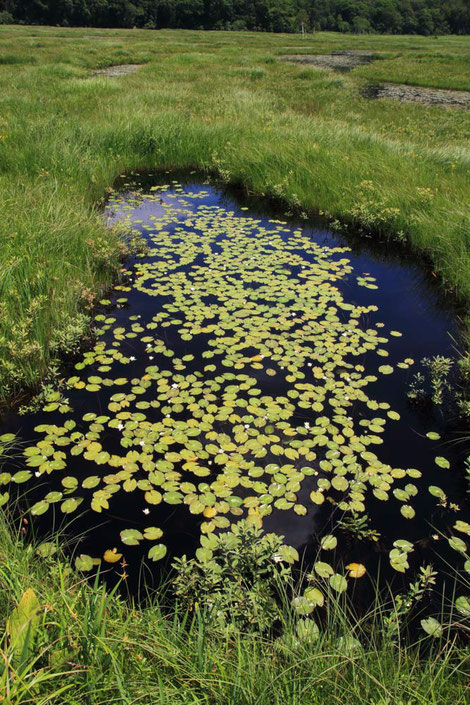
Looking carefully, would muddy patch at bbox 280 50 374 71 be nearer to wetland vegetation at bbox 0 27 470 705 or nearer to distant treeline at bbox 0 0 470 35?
wetland vegetation at bbox 0 27 470 705

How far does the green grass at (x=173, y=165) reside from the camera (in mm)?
4652

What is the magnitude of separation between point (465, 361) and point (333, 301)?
183 cm

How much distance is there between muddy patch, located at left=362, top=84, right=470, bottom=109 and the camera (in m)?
18.1

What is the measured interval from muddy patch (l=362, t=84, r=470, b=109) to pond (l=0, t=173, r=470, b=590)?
1625 cm

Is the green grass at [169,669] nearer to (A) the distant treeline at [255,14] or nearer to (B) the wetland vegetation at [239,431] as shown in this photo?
(B) the wetland vegetation at [239,431]

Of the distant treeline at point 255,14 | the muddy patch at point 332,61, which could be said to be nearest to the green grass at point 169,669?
the muddy patch at point 332,61

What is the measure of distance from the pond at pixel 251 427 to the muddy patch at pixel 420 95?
16.3 metres

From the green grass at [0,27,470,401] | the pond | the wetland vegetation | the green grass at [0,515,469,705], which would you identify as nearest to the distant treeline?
the green grass at [0,27,470,401]

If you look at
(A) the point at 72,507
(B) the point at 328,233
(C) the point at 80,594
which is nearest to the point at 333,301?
(B) the point at 328,233

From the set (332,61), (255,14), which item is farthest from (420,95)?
(255,14)

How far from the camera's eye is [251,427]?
3617 millimetres

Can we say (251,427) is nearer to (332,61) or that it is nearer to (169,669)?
(169,669)

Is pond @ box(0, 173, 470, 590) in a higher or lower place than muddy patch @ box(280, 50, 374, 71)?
lower

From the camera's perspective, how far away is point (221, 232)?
24.3 ft
